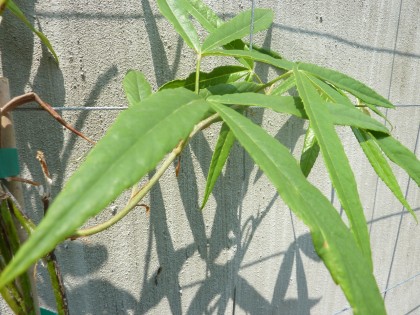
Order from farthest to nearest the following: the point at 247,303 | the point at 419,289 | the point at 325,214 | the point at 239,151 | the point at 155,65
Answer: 1. the point at 419,289
2. the point at 247,303
3. the point at 239,151
4. the point at 155,65
5. the point at 325,214

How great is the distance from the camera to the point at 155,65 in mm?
583

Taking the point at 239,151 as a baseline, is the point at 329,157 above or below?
above

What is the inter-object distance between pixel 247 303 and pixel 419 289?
2.61 ft

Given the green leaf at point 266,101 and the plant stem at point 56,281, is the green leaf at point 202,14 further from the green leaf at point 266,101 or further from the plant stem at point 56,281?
the plant stem at point 56,281

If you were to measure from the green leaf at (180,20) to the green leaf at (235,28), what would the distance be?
30 millimetres

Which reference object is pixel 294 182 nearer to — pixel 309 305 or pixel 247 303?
pixel 247 303

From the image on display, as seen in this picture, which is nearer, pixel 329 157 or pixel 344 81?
pixel 329 157

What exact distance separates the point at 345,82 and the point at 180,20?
0.23 m

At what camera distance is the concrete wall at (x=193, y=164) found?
1.72 feet

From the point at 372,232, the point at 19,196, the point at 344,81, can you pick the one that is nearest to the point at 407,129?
the point at 372,232

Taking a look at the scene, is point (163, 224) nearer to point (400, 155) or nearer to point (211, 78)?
point (211, 78)

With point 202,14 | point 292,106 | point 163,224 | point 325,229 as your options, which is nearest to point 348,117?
point 292,106

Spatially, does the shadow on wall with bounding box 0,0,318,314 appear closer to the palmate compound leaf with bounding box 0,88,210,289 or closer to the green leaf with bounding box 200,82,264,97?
the green leaf with bounding box 200,82,264,97

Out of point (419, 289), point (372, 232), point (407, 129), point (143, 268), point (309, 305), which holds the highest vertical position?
point (407, 129)
